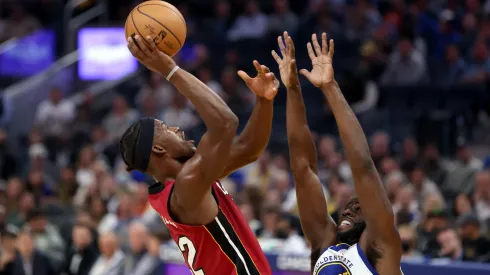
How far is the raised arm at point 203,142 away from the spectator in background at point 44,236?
7053mm

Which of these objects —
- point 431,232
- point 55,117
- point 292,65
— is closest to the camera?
point 292,65

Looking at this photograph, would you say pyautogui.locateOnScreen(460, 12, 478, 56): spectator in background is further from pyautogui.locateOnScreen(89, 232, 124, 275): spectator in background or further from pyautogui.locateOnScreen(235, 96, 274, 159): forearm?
pyautogui.locateOnScreen(235, 96, 274, 159): forearm

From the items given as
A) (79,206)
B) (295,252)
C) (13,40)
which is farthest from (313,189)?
(13,40)

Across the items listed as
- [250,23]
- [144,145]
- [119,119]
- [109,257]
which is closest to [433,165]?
[109,257]

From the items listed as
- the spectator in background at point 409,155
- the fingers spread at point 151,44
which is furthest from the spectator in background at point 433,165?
the fingers spread at point 151,44

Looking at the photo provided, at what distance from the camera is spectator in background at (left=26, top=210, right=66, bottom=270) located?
38.1ft

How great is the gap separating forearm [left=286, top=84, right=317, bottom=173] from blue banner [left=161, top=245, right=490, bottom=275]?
346cm

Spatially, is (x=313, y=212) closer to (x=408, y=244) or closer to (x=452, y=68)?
(x=408, y=244)

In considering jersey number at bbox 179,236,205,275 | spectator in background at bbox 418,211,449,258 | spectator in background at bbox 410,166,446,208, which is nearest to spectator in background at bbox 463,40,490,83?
spectator in background at bbox 410,166,446,208

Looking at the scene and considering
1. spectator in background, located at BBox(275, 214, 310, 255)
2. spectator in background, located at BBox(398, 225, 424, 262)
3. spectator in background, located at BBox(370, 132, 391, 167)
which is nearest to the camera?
spectator in background, located at BBox(398, 225, 424, 262)

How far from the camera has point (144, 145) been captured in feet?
16.4

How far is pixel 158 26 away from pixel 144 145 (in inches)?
27.5

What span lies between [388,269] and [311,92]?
1056cm

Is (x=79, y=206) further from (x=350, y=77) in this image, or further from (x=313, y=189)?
(x=313, y=189)
